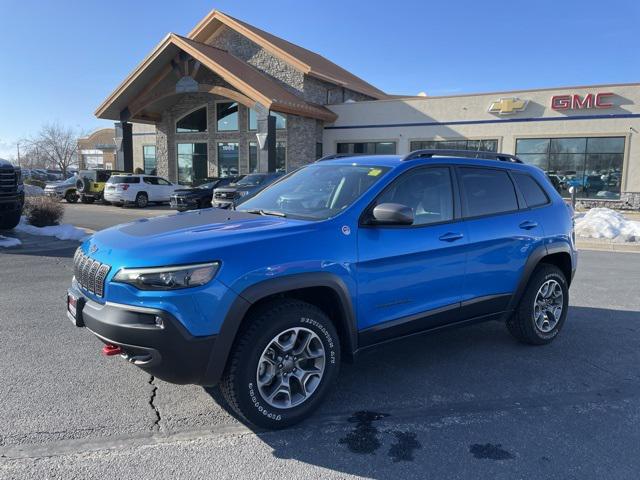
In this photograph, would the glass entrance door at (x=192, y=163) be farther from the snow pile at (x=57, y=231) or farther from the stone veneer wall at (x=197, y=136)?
the snow pile at (x=57, y=231)

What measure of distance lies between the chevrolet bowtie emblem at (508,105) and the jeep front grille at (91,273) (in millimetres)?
22532

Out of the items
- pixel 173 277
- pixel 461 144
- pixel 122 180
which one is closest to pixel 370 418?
pixel 173 277

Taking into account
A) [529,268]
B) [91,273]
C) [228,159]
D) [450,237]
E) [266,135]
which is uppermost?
[266,135]

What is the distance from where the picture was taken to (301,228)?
10.6 ft

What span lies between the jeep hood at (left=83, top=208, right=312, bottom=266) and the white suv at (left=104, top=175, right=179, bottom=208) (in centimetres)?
1964

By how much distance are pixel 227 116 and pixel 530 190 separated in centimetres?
2608

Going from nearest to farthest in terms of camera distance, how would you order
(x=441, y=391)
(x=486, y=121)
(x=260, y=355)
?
1. (x=260, y=355)
2. (x=441, y=391)
3. (x=486, y=121)

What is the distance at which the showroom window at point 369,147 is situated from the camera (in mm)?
25562

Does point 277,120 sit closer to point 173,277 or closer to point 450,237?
point 450,237

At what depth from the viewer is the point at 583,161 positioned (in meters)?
22.0

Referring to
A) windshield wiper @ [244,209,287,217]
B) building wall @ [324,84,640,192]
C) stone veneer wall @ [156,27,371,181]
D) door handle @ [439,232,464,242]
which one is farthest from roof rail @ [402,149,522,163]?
stone veneer wall @ [156,27,371,181]

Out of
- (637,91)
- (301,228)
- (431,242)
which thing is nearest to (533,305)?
(431,242)

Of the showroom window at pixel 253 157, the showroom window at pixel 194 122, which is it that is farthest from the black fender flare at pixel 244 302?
the showroom window at pixel 194 122

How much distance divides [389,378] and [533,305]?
64.3 inches
